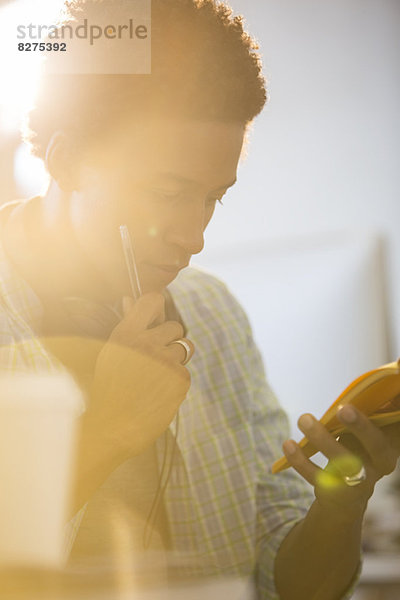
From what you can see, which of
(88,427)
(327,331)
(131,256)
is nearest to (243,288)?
(327,331)

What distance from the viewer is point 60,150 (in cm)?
59

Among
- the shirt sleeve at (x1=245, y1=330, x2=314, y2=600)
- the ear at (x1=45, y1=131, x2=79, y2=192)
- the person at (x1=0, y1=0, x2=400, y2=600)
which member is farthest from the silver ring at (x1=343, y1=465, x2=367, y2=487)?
the ear at (x1=45, y1=131, x2=79, y2=192)

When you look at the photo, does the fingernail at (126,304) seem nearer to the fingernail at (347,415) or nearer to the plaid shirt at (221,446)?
the plaid shirt at (221,446)

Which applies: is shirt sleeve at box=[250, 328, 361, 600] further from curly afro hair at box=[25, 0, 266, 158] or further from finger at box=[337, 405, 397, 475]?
curly afro hair at box=[25, 0, 266, 158]

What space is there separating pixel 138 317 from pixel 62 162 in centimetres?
17

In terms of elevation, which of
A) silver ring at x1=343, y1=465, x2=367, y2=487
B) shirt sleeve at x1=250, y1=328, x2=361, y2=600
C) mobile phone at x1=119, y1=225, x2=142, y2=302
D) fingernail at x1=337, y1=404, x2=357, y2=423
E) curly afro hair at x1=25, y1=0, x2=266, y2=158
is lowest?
shirt sleeve at x1=250, y1=328, x2=361, y2=600

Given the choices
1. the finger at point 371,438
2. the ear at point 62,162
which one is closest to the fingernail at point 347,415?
the finger at point 371,438

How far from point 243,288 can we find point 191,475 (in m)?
0.27

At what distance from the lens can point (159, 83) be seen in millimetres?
591

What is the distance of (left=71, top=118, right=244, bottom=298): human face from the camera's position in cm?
59

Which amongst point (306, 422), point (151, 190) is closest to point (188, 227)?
point (151, 190)

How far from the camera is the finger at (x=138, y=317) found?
554 mm

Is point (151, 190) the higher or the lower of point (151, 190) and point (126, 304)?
the higher

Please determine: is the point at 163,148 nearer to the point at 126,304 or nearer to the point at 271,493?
the point at 126,304
